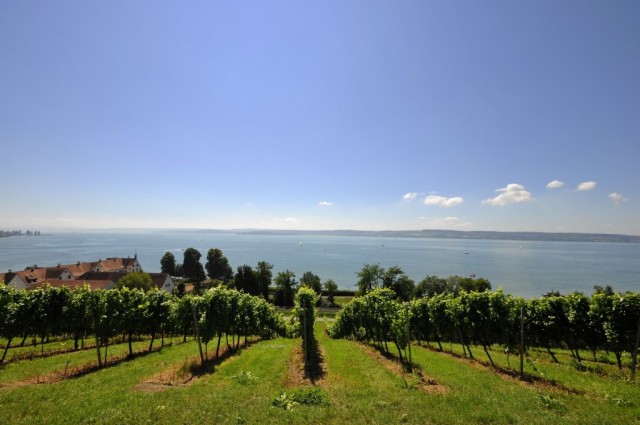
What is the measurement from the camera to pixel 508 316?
18.8 meters

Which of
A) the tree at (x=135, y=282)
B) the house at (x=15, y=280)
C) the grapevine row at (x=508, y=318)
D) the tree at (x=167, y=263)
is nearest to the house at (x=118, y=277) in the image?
the tree at (x=135, y=282)

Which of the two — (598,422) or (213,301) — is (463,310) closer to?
(598,422)

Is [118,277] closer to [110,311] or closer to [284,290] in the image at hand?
[284,290]

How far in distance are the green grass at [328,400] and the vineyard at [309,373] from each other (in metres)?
0.06

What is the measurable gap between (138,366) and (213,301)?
5.39 metres

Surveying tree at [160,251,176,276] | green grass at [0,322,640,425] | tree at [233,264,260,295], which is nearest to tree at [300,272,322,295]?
tree at [233,264,260,295]

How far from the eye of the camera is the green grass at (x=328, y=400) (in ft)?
29.3

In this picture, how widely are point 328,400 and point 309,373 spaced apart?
4.79 meters

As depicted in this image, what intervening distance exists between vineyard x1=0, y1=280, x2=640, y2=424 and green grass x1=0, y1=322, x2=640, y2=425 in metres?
0.06

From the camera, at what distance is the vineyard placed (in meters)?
9.38

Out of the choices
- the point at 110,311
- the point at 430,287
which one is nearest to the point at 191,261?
the point at 430,287

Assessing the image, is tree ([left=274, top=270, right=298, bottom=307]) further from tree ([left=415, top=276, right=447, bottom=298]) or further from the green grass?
the green grass

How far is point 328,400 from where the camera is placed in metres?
10.5

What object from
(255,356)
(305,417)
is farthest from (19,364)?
(305,417)
